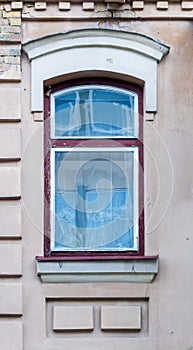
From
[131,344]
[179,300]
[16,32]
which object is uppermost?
[16,32]

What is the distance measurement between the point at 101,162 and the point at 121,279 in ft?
3.16

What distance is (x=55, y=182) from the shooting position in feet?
17.9

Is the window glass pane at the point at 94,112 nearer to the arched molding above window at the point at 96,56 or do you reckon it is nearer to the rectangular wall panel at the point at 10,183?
the arched molding above window at the point at 96,56

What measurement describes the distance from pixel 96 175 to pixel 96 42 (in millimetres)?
1080

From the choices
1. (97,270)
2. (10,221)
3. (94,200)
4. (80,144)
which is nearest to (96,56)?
(80,144)

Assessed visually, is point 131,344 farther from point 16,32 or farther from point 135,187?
point 16,32

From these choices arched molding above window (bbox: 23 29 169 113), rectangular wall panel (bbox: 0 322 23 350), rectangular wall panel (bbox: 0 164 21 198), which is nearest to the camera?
rectangular wall panel (bbox: 0 322 23 350)

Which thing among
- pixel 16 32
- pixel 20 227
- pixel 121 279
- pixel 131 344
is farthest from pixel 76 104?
pixel 131 344

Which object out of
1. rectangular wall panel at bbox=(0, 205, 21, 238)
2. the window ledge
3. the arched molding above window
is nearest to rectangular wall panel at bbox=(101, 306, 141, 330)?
the window ledge

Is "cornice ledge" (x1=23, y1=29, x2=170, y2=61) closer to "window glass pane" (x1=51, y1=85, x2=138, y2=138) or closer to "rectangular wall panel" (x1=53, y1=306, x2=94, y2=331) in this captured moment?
"window glass pane" (x1=51, y1=85, x2=138, y2=138)

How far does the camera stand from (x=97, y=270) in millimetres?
5250

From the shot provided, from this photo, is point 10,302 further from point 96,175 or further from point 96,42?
point 96,42

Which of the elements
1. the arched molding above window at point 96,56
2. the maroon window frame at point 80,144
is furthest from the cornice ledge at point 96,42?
the maroon window frame at point 80,144

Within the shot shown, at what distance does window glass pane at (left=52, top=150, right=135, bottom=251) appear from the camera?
5426 mm
